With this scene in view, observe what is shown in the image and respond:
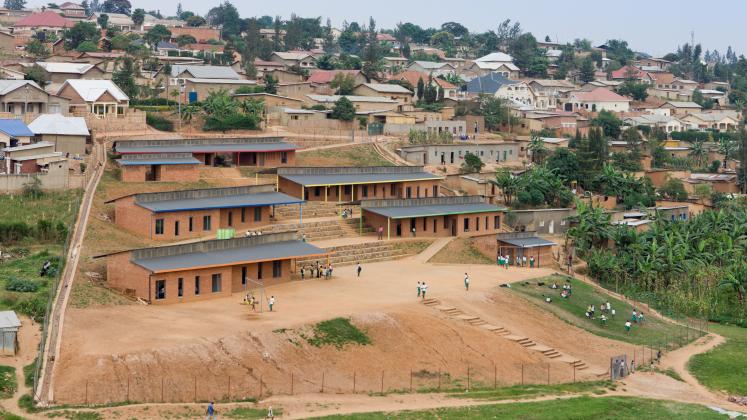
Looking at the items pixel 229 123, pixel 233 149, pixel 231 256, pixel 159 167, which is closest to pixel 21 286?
pixel 231 256

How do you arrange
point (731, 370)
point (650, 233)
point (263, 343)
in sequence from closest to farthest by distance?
point (263, 343) → point (731, 370) → point (650, 233)

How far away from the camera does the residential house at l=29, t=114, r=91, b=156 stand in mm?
72062

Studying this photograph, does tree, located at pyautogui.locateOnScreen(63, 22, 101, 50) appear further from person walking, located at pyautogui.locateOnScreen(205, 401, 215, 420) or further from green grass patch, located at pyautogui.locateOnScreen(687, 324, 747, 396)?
person walking, located at pyautogui.locateOnScreen(205, 401, 215, 420)

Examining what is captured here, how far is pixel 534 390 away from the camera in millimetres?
45188

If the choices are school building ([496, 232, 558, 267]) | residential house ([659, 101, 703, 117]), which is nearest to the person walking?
school building ([496, 232, 558, 267])

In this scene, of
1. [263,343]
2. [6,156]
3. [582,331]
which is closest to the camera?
[263,343]

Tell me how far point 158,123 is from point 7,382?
5057 centimetres

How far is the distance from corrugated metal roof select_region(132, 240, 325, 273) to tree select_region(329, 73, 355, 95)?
177 ft

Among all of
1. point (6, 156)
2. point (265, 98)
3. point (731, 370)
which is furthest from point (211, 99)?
point (731, 370)

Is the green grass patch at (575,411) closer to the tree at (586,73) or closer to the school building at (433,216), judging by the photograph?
the school building at (433,216)

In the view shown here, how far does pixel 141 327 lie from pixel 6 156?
26505 millimetres

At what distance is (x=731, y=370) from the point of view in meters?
51.2

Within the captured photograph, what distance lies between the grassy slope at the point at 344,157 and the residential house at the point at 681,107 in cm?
6099

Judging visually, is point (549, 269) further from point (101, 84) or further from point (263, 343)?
point (101, 84)
